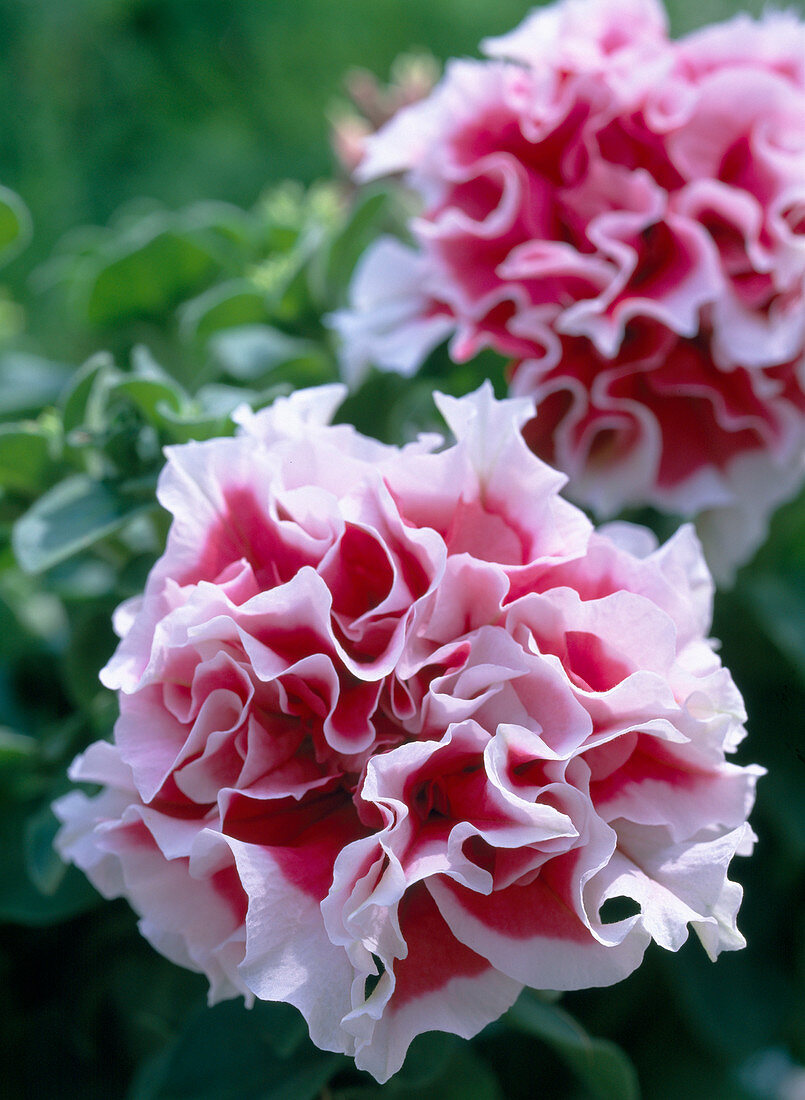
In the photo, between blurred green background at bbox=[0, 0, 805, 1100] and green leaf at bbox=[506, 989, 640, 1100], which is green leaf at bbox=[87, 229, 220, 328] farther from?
green leaf at bbox=[506, 989, 640, 1100]

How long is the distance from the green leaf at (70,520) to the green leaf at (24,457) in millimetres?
21

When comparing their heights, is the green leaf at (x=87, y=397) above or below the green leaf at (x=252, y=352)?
above

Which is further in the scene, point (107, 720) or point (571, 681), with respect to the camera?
point (107, 720)

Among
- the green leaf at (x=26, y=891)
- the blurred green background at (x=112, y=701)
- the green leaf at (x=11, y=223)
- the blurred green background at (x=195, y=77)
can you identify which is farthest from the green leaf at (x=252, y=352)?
the blurred green background at (x=195, y=77)

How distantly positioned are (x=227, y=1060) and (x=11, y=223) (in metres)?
0.37

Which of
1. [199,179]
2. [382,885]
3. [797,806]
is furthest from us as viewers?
[199,179]

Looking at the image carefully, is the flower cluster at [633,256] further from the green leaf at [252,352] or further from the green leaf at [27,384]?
the green leaf at [27,384]

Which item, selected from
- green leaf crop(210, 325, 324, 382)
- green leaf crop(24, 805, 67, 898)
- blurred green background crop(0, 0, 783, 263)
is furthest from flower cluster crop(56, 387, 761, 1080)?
blurred green background crop(0, 0, 783, 263)

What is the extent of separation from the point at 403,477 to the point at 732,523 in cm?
21

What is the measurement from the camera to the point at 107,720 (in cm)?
43

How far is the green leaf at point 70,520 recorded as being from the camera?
1.25 feet

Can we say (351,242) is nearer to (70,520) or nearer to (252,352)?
(252,352)

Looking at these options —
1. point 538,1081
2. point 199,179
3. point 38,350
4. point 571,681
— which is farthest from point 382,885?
point 199,179

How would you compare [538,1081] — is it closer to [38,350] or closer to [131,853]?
[131,853]
